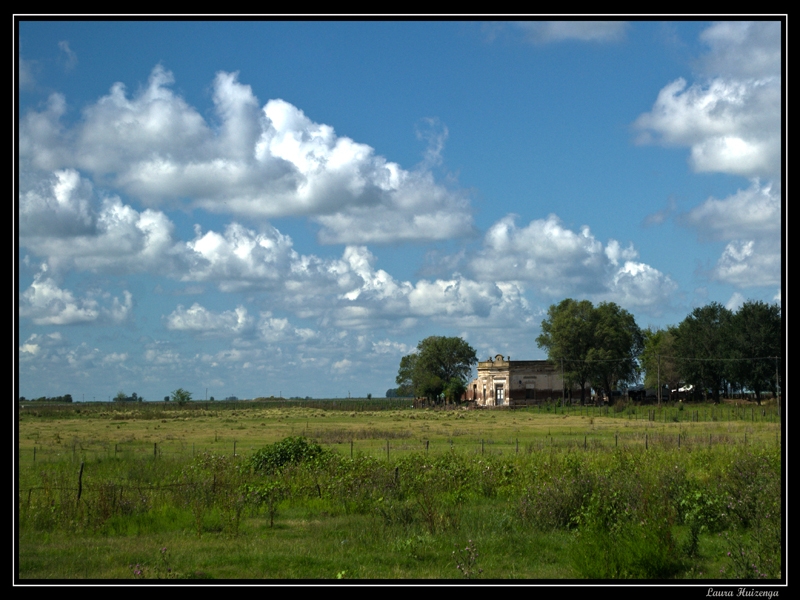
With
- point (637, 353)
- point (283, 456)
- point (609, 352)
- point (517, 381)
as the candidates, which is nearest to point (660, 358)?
point (637, 353)

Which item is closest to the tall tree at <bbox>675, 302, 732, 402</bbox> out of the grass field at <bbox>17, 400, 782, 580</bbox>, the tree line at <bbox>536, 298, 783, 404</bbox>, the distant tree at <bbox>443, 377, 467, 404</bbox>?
the tree line at <bbox>536, 298, 783, 404</bbox>

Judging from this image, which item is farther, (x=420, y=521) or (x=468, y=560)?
(x=420, y=521)

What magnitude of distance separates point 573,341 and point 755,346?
2549cm

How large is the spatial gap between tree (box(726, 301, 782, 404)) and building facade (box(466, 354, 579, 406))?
83.7 feet

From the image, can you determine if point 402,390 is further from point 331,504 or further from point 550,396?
A: point 331,504

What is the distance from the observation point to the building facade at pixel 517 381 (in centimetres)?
10538

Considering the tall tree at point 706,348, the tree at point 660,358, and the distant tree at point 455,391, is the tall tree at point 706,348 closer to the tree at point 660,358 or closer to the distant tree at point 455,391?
the tree at point 660,358

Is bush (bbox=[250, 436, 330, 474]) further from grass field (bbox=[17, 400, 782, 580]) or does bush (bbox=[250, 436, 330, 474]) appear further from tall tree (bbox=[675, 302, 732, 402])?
tall tree (bbox=[675, 302, 732, 402])

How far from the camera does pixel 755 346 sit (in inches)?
3435

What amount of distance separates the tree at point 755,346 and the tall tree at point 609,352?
59.9ft

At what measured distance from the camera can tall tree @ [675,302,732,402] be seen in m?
91.4

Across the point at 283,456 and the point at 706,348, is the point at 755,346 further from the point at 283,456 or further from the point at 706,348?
the point at 283,456
